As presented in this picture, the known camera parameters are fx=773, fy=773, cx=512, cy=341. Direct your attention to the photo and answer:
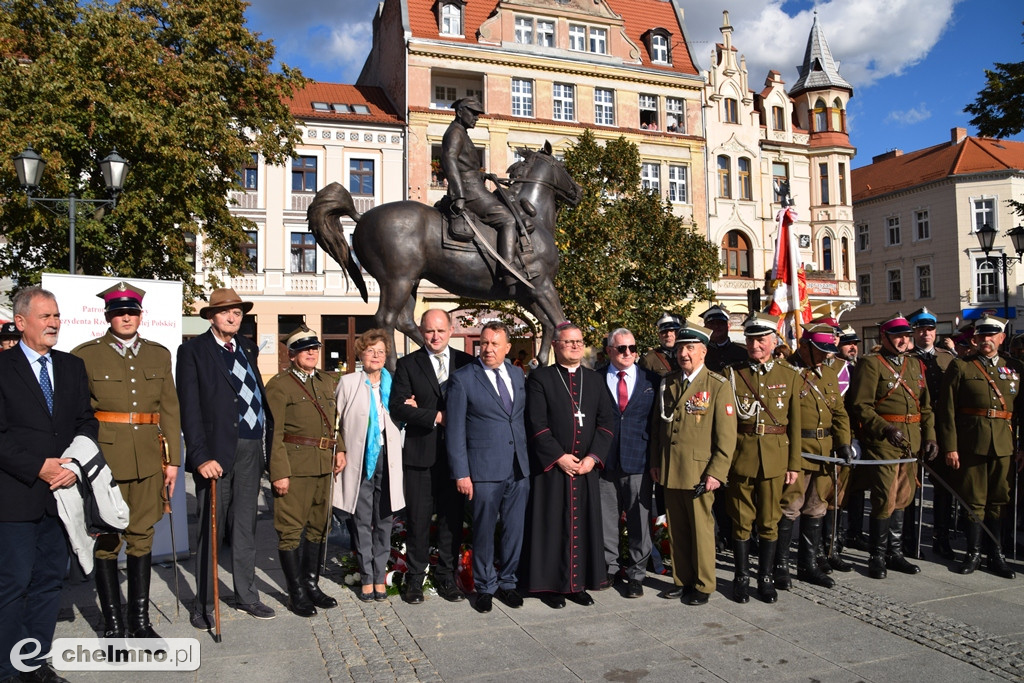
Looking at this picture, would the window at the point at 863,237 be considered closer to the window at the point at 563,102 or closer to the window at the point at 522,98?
the window at the point at 563,102

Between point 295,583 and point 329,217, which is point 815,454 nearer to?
point 295,583

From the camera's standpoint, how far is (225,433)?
517cm

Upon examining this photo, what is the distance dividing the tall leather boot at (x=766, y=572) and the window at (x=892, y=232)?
48799 mm

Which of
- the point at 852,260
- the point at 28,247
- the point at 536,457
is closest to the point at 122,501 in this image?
the point at 536,457

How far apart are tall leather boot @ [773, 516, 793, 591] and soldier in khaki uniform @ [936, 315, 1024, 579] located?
1.87m

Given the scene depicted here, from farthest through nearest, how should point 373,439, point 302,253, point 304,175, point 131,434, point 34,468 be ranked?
point 304,175
point 302,253
point 373,439
point 131,434
point 34,468

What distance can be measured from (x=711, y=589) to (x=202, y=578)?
11.6ft

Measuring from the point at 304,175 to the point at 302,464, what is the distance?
2869cm

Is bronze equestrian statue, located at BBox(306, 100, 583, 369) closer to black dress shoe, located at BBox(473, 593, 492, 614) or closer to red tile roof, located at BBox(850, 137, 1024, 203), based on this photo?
black dress shoe, located at BBox(473, 593, 492, 614)

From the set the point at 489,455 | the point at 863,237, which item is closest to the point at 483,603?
the point at 489,455

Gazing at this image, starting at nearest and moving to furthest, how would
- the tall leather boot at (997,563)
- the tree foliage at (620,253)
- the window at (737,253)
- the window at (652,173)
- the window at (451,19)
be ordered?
the tall leather boot at (997,563) → the tree foliage at (620,253) → the window at (451,19) → the window at (652,173) → the window at (737,253)

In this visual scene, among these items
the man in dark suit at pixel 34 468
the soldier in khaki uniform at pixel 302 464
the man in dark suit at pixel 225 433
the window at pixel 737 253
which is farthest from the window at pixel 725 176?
the man in dark suit at pixel 34 468

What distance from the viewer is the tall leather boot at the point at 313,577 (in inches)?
220

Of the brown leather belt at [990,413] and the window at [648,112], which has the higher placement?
the window at [648,112]
